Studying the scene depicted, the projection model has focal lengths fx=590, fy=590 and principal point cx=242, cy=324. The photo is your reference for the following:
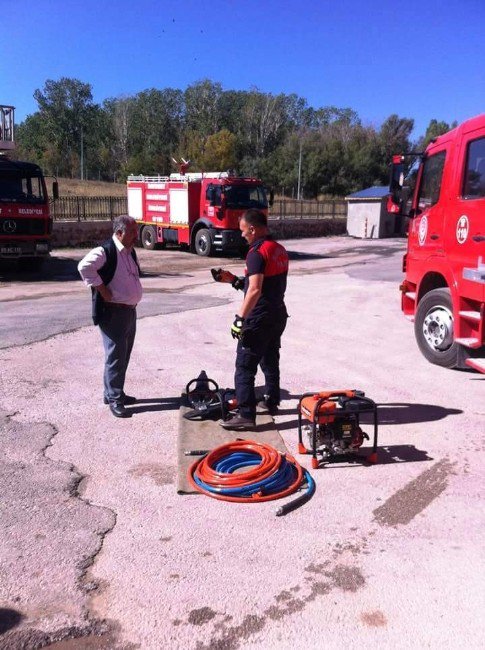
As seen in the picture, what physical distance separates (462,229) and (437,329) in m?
1.33

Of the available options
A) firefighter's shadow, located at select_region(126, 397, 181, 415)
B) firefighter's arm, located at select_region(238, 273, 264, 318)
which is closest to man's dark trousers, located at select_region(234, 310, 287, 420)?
firefighter's arm, located at select_region(238, 273, 264, 318)

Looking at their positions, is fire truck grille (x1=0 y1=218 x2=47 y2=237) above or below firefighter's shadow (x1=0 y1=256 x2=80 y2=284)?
above

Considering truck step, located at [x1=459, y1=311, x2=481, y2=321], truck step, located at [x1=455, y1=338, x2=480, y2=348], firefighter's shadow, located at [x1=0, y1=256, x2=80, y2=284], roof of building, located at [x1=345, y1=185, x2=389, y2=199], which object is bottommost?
firefighter's shadow, located at [x1=0, y1=256, x2=80, y2=284]

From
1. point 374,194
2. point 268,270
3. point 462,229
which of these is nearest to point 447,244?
point 462,229

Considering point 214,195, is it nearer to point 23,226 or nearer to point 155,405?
point 23,226

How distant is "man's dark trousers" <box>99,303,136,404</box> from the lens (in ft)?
16.8

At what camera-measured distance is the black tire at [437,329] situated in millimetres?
6847

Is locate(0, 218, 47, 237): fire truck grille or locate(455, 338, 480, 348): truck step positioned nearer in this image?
locate(455, 338, 480, 348): truck step

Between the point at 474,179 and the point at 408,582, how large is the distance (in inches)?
178

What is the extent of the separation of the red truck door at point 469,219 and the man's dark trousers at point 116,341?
345 centimetres

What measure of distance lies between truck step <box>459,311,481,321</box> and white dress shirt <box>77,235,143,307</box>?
3384mm

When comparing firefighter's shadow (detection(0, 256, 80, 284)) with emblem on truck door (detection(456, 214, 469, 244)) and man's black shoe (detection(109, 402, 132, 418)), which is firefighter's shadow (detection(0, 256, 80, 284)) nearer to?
man's black shoe (detection(109, 402, 132, 418))

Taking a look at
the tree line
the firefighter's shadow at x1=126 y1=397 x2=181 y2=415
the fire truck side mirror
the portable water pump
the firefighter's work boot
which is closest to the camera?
the portable water pump

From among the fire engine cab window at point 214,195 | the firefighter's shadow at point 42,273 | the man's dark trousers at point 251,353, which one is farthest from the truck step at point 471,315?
the fire engine cab window at point 214,195
